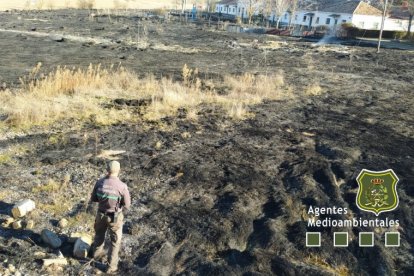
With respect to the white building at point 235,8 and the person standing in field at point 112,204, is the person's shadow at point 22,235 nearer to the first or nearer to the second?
→ the person standing in field at point 112,204

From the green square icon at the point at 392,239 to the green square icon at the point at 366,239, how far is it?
226 millimetres

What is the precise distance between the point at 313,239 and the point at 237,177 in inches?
93.7

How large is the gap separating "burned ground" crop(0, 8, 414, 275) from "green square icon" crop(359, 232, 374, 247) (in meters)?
0.11

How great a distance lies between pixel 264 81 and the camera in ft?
54.1

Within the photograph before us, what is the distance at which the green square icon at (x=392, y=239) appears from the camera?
6.29 meters

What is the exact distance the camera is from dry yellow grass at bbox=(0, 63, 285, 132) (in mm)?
11031

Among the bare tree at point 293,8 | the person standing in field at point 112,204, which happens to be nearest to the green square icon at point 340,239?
the person standing in field at point 112,204

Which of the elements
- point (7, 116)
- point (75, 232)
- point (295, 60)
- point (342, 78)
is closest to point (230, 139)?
point (75, 232)

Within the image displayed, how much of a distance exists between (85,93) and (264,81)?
23.3 feet

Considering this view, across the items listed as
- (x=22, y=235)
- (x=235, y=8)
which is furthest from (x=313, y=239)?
(x=235, y=8)

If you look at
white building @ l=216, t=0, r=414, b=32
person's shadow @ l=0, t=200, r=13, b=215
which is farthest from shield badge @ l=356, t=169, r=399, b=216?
white building @ l=216, t=0, r=414, b=32

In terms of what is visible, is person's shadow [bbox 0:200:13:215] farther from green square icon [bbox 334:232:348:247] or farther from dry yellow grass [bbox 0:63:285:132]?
green square icon [bbox 334:232:348:247]

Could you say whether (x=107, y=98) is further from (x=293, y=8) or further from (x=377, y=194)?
(x=293, y=8)

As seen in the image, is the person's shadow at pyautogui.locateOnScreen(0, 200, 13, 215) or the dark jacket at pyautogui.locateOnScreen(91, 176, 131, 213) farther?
the person's shadow at pyautogui.locateOnScreen(0, 200, 13, 215)
